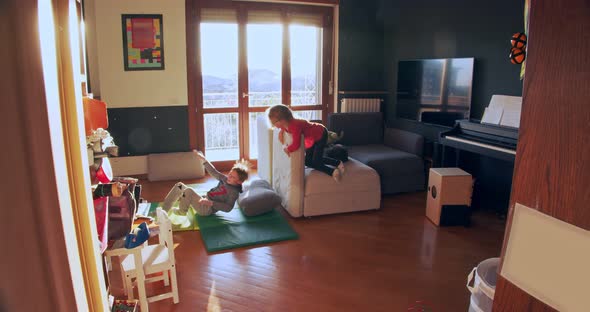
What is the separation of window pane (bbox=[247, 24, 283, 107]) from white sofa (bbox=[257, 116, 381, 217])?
164 centimetres

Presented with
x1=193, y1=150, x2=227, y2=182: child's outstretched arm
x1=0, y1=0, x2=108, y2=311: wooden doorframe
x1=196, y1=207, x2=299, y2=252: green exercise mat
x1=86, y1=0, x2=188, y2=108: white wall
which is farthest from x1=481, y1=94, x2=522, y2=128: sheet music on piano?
x1=0, y1=0, x2=108, y2=311: wooden doorframe

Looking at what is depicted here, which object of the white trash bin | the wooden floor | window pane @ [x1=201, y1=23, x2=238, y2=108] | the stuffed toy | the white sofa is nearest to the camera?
the white trash bin

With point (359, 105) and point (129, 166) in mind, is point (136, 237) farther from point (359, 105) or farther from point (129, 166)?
point (359, 105)

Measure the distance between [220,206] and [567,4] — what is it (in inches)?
135

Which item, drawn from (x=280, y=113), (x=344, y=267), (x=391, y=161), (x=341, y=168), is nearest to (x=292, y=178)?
(x=341, y=168)

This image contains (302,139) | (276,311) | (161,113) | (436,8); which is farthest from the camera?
(161,113)

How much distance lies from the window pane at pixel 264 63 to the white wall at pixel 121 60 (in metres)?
0.90

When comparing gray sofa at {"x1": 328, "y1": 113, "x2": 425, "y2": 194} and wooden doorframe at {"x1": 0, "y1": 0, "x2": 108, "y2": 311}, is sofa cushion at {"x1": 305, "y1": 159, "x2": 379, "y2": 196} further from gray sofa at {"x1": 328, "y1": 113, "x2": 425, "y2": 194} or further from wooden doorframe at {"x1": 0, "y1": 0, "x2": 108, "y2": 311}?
wooden doorframe at {"x1": 0, "y1": 0, "x2": 108, "y2": 311}

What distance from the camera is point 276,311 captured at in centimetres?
251

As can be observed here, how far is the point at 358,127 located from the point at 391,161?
2.81ft

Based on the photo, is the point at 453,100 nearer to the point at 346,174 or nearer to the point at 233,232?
the point at 346,174

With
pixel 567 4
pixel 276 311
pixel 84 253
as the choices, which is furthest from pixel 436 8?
pixel 84 253

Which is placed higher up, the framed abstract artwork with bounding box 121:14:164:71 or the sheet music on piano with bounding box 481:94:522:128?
the framed abstract artwork with bounding box 121:14:164:71

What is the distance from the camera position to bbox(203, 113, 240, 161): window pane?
19.1 feet
